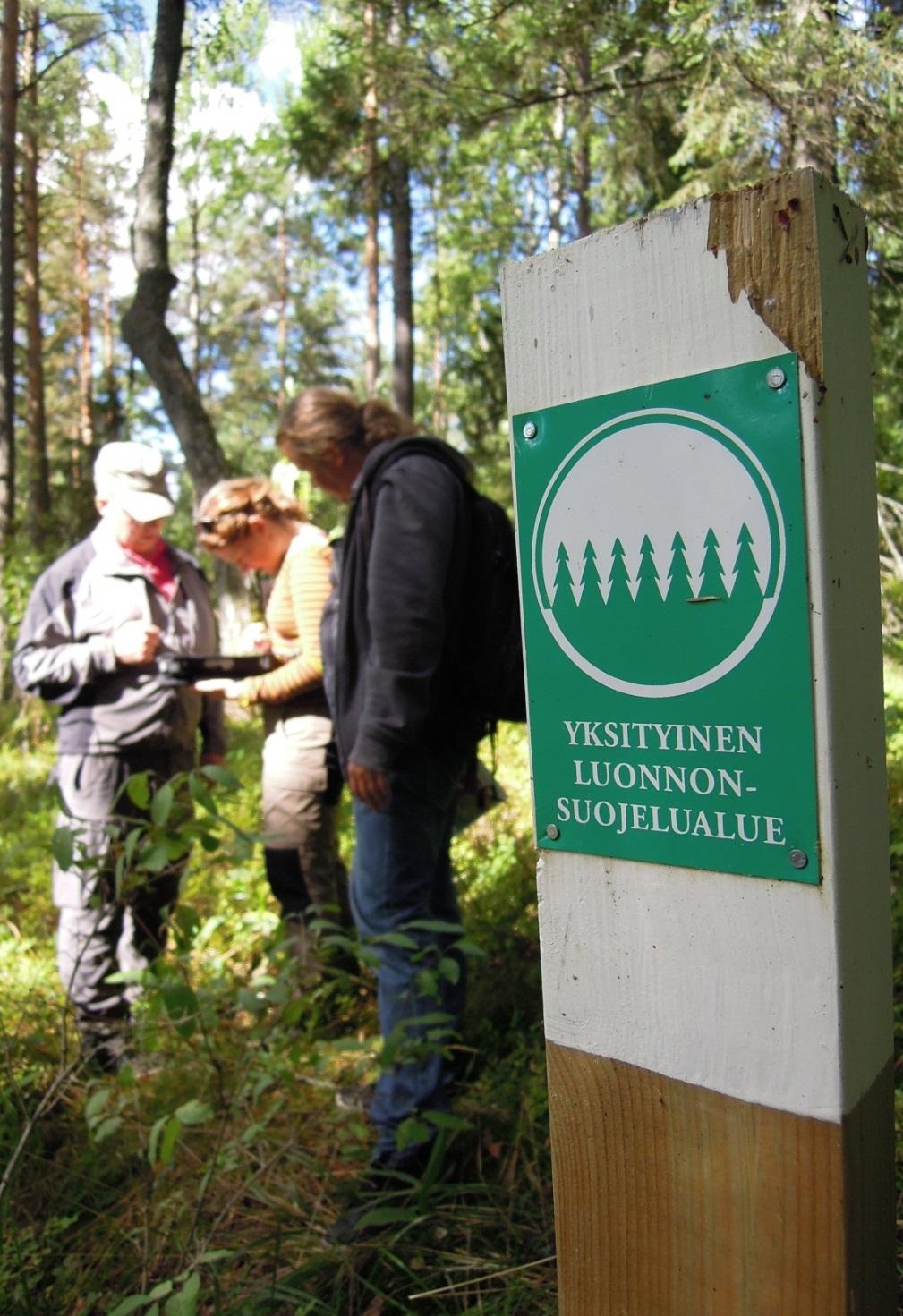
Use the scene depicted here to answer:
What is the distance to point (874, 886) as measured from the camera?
103 cm

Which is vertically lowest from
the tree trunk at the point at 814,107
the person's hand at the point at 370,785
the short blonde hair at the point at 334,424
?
the person's hand at the point at 370,785

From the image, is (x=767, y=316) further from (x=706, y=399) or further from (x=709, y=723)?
(x=709, y=723)

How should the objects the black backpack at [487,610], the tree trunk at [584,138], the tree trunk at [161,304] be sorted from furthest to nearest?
the tree trunk at [161,304] < the tree trunk at [584,138] < the black backpack at [487,610]

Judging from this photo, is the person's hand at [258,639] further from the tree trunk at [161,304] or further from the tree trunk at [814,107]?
the tree trunk at [161,304]

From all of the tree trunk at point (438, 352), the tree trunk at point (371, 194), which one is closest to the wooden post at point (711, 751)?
the tree trunk at point (371, 194)

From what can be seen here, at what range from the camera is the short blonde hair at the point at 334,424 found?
107 inches

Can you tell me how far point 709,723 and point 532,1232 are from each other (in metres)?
1.51

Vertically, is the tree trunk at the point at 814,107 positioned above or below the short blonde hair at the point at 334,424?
above

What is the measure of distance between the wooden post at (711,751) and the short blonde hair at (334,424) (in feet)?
5.26

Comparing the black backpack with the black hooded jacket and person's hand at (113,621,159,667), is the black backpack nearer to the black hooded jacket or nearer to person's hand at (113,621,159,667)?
the black hooded jacket

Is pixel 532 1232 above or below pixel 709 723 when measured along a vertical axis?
below

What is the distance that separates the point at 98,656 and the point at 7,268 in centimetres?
841

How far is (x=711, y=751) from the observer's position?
1.00 meters

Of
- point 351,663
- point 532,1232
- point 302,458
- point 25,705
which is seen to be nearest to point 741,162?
point 302,458
